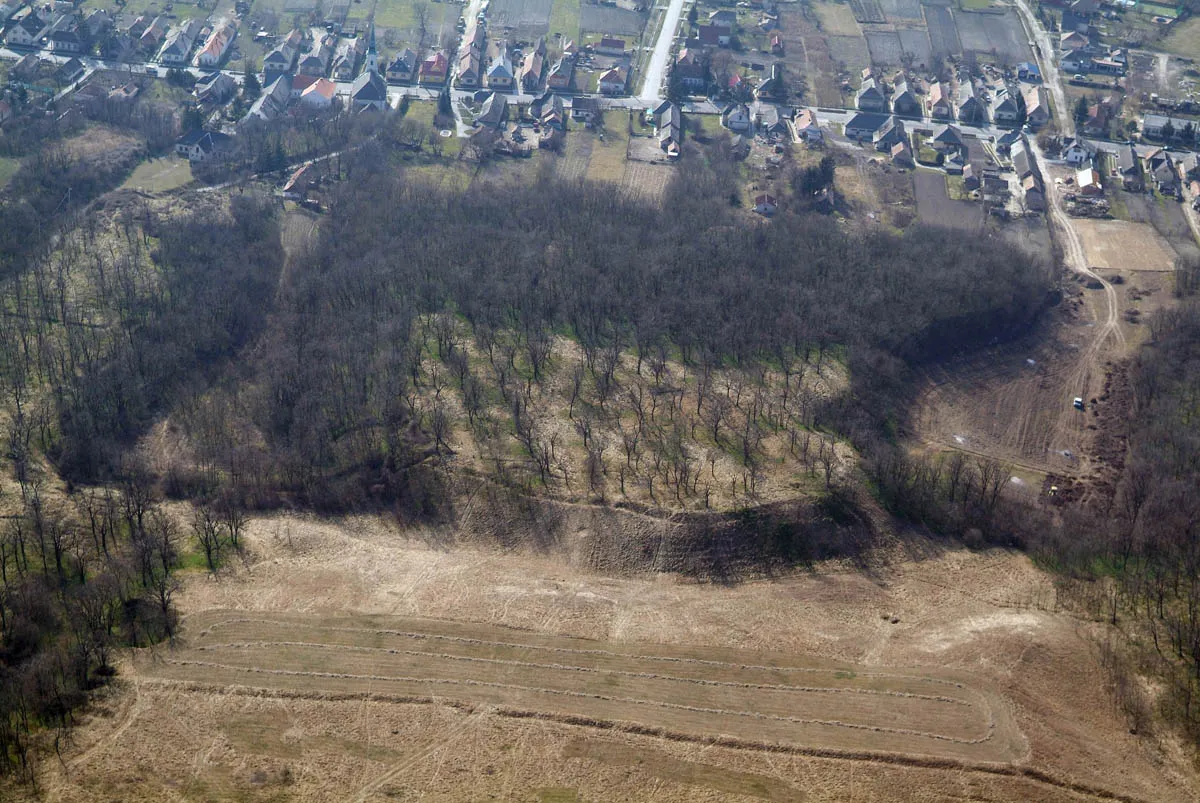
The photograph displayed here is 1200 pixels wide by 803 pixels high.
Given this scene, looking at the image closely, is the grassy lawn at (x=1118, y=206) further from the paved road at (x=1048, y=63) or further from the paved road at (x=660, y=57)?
the paved road at (x=660, y=57)

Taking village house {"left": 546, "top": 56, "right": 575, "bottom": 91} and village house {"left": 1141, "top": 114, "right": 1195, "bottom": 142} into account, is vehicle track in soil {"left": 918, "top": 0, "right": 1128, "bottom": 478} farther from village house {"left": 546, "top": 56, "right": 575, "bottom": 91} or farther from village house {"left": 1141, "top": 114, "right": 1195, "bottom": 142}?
village house {"left": 546, "top": 56, "right": 575, "bottom": 91}

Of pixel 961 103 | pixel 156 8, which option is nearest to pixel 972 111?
pixel 961 103

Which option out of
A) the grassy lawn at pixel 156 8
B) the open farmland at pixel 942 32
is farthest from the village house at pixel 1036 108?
the grassy lawn at pixel 156 8

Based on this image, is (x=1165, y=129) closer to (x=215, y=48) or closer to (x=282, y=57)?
(x=282, y=57)

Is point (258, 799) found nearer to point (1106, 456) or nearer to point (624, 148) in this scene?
point (1106, 456)

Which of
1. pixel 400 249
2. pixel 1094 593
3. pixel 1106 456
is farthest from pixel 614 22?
pixel 1094 593

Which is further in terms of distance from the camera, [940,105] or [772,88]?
[772,88]
